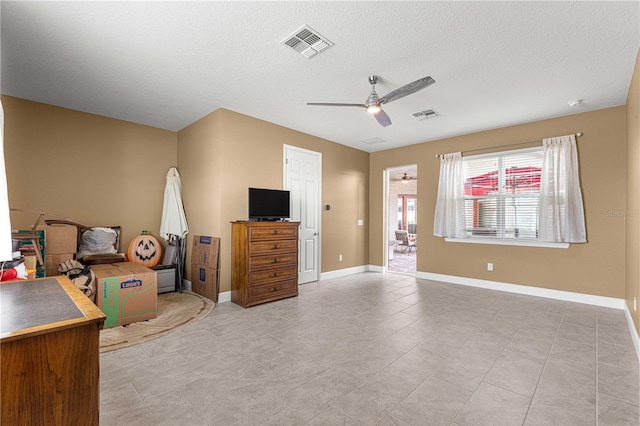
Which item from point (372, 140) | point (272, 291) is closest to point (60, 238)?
point (272, 291)

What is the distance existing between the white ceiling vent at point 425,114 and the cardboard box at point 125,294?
4.09 metres

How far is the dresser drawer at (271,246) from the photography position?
4001 millimetres

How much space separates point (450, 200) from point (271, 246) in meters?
3.38

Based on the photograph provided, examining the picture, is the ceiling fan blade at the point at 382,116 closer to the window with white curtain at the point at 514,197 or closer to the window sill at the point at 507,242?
the window with white curtain at the point at 514,197

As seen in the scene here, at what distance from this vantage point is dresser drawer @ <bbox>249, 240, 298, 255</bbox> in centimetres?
400

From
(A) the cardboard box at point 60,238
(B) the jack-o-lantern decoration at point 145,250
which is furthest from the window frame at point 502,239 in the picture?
(A) the cardboard box at point 60,238

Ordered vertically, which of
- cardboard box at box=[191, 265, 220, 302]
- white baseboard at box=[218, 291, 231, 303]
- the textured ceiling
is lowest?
white baseboard at box=[218, 291, 231, 303]

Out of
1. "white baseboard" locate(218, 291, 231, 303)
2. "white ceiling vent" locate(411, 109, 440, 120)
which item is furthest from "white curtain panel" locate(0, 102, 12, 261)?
"white ceiling vent" locate(411, 109, 440, 120)

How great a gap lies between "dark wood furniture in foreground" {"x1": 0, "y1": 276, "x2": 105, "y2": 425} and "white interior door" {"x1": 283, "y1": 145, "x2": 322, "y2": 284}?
3929mm

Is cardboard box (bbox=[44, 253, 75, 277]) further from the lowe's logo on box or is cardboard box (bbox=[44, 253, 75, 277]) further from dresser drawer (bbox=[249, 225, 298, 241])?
dresser drawer (bbox=[249, 225, 298, 241])

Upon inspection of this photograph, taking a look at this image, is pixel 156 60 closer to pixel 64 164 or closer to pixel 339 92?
pixel 339 92

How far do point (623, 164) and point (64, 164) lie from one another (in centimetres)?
768

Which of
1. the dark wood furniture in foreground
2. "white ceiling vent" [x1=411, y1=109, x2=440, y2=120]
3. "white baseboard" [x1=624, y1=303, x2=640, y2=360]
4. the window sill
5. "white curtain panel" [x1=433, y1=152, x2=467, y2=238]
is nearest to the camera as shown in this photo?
the dark wood furniture in foreground

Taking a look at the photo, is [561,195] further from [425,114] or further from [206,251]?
[206,251]
